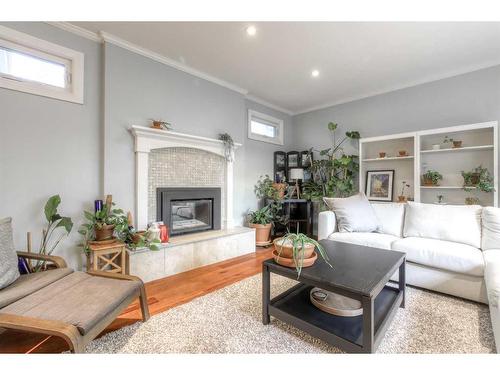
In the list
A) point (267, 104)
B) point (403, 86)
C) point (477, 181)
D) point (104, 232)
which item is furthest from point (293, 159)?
point (104, 232)

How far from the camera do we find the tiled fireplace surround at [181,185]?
267 cm

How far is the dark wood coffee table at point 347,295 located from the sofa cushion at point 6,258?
1.71 metres

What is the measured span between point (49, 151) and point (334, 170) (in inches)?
165

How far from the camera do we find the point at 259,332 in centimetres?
162

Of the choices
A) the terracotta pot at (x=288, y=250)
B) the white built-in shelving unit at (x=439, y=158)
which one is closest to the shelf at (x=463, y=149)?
the white built-in shelving unit at (x=439, y=158)

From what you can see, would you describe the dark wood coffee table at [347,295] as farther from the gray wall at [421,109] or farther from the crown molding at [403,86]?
the crown molding at [403,86]

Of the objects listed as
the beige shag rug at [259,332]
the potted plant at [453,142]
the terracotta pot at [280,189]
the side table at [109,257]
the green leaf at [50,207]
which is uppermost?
the potted plant at [453,142]

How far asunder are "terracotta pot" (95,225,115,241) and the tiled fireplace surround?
1.04 ft

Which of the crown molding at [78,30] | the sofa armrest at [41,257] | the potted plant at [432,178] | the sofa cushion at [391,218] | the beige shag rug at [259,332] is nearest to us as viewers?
the beige shag rug at [259,332]

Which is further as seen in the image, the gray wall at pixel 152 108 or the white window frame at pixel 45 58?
the gray wall at pixel 152 108

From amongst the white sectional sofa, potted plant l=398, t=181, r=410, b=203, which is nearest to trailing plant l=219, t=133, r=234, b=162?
the white sectional sofa

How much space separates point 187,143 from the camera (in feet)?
10.5
